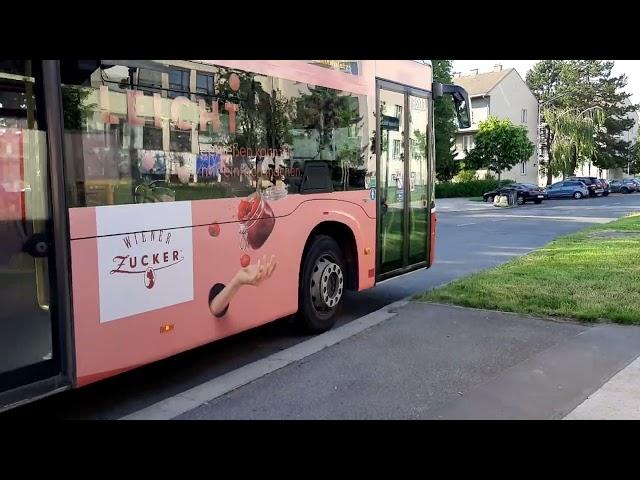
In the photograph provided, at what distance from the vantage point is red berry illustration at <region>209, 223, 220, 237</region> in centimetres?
479

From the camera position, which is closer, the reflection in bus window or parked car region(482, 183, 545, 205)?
the reflection in bus window

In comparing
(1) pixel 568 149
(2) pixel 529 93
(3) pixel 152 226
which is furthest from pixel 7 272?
(2) pixel 529 93

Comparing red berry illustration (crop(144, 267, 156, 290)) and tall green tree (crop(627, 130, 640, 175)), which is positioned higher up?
tall green tree (crop(627, 130, 640, 175))

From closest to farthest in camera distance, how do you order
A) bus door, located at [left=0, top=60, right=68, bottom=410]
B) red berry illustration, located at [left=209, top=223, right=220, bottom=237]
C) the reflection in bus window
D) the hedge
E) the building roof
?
1. bus door, located at [left=0, top=60, right=68, bottom=410]
2. the reflection in bus window
3. red berry illustration, located at [left=209, top=223, right=220, bottom=237]
4. the hedge
5. the building roof

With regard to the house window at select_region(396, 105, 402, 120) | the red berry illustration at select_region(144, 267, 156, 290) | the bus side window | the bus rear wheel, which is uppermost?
the house window at select_region(396, 105, 402, 120)

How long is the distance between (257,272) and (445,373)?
6.16 feet

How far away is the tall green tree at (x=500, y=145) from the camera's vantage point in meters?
40.0

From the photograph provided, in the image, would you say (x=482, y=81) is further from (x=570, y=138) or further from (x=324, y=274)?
(x=324, y=274)

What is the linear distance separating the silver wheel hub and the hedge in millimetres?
36919

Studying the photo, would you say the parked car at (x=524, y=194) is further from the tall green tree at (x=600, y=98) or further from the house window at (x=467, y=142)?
the tall green tree at (x=600, y=98)

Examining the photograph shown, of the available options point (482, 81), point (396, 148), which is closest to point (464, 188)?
point (482, 81)

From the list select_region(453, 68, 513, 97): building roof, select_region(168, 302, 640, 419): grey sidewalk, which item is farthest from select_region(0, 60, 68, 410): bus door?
select_region(453, 68, 513, 97): building roof

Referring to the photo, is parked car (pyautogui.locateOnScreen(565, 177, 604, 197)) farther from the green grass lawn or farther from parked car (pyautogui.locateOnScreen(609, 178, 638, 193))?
the green grass lawn

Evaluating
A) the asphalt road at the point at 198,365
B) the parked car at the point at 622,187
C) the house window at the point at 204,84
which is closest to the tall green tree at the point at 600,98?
the parked car at the point at 622,187
